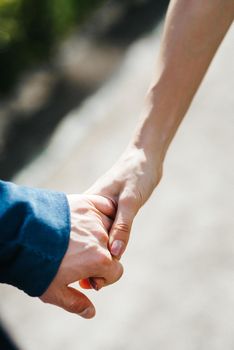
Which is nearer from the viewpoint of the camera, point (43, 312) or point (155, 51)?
point (43, 312)

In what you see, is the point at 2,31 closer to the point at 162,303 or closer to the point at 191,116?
the point at 191,116

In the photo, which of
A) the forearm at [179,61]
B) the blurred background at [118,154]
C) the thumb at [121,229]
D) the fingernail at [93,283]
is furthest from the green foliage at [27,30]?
the fingernail at [93,283]

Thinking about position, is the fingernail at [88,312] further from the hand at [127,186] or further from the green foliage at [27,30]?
the green foliage at [27,30]

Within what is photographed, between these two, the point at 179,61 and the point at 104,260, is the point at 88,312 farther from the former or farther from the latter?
the point at 179,61

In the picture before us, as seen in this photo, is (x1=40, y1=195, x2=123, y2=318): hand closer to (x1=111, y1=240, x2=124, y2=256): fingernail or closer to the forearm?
(x1=111, y1=240, x2=124, y2=256): fingernail

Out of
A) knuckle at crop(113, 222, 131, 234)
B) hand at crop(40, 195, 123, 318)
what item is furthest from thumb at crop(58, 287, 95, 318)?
knuckle at crop(113, 222, 131, 234)

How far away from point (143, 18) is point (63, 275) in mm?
3896

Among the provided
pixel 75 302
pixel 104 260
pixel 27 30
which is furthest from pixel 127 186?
pixel 27 30

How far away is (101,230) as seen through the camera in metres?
2.32

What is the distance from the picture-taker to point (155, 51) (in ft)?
17.4

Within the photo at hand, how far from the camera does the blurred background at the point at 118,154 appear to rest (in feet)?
11.3

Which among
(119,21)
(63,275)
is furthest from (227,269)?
(119,21)

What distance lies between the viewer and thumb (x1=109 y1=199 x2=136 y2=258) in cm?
234

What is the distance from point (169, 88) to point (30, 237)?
73 cm
